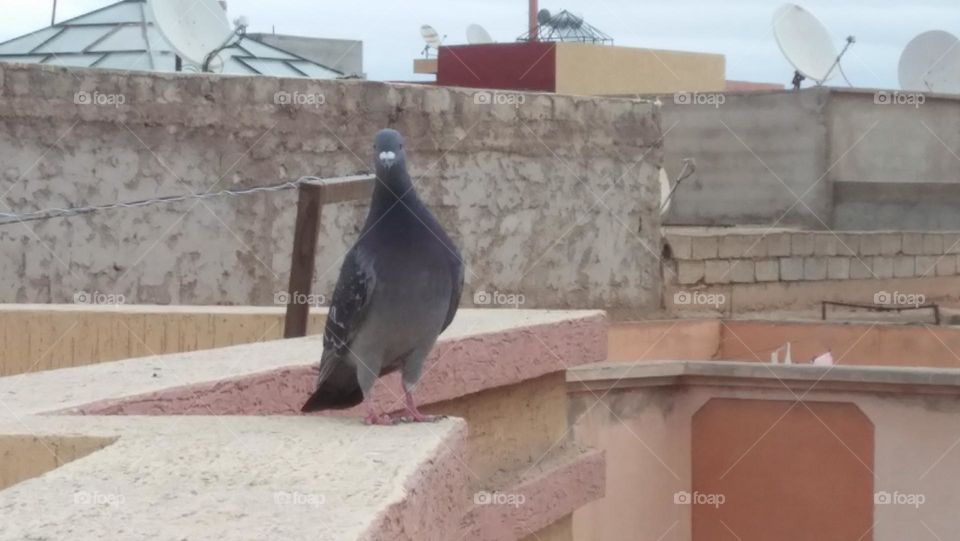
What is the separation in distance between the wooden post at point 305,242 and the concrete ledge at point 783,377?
261cm

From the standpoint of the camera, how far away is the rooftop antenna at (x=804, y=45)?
17000mm

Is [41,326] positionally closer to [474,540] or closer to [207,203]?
[474,540]

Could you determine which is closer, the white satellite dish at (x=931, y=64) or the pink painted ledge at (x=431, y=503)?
the pink painted ledge at (x=431, y=503)

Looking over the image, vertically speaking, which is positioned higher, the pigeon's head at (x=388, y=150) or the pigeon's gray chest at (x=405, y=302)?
the pigeon's head at (x=388, y=150)

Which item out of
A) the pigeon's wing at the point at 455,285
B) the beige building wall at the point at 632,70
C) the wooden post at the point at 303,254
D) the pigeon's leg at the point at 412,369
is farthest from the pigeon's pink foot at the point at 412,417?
the beige building wall at the point at 632,70

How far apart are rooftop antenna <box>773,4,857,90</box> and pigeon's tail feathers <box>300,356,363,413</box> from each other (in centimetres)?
1374

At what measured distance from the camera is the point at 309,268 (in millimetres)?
5180

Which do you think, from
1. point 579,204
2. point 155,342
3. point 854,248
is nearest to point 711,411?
point 579,204

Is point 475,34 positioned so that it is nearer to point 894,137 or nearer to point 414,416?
point 894,137

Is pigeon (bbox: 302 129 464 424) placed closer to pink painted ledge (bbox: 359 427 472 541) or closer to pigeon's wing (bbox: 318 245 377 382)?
pigeon's wing (bbox: 318 245 377 382)

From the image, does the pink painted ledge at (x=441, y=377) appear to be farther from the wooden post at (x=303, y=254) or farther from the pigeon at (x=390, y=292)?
the wooden post at (x=303, y=254)

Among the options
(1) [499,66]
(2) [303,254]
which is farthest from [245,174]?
(1) [499,66]

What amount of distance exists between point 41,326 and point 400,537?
3.66 m

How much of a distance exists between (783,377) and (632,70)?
16.0 metres
